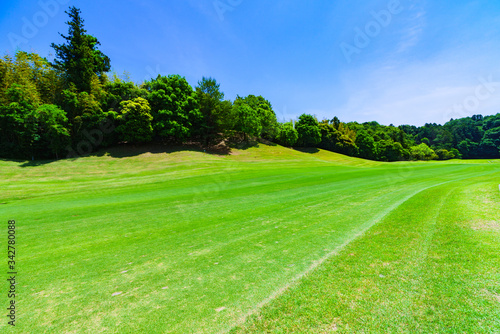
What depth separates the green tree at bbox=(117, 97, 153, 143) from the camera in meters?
37.8

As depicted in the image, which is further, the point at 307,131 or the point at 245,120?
the point at 307,131

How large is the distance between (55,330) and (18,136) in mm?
42378

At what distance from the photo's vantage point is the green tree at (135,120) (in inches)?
1487

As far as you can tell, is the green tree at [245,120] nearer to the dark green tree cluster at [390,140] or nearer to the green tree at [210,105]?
Answer: the green tree at [210,105]

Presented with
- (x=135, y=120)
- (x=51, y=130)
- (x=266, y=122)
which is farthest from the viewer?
(x=266, y=122)

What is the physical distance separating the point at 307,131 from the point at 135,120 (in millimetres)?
50188

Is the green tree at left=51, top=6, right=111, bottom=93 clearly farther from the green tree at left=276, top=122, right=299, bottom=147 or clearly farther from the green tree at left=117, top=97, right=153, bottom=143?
the green tree at left=276, top=122, right=299, bottom=147

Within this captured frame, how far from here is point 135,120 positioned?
38062 mm

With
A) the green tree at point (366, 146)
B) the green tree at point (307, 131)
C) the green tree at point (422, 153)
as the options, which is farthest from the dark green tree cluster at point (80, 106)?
the green tree at point (422, 153)

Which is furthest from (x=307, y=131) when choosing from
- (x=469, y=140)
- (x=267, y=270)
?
(x=469, y=140)

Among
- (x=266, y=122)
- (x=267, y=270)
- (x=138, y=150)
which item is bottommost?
(x=267, y=270)

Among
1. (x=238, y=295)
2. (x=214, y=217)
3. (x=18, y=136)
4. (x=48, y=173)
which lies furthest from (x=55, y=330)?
(x=18, y=136)

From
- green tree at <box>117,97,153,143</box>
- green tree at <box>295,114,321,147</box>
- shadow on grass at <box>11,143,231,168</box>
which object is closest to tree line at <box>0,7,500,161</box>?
green tree at <box>117,97,153,143</box>

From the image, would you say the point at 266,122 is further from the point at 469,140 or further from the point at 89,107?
the point at 469,140
